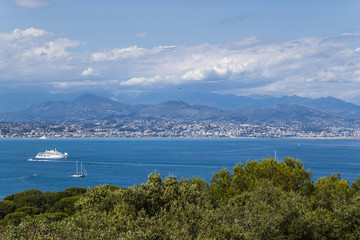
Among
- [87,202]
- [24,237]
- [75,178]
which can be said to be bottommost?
[75,178]

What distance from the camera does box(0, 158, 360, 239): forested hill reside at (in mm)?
16047

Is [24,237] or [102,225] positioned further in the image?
[102,225]

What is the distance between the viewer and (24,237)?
576 inches

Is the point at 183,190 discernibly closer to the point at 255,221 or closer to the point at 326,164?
the point at 255,221

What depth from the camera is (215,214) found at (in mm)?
19812

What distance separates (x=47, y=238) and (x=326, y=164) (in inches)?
3793

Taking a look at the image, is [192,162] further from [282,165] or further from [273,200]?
[273,200]

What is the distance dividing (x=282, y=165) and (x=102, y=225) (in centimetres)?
2131

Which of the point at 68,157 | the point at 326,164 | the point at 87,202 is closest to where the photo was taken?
the point at 87,202

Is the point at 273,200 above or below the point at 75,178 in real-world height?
above

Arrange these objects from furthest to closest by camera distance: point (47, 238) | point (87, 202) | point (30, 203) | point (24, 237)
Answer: point (30, 203) < point (87, 202) < point (24, 237) < point (47, 238)

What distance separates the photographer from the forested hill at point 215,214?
1605cm

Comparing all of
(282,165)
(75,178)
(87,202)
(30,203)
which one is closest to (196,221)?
(87,202)

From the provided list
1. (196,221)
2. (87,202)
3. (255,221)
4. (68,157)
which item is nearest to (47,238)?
(196,221)
